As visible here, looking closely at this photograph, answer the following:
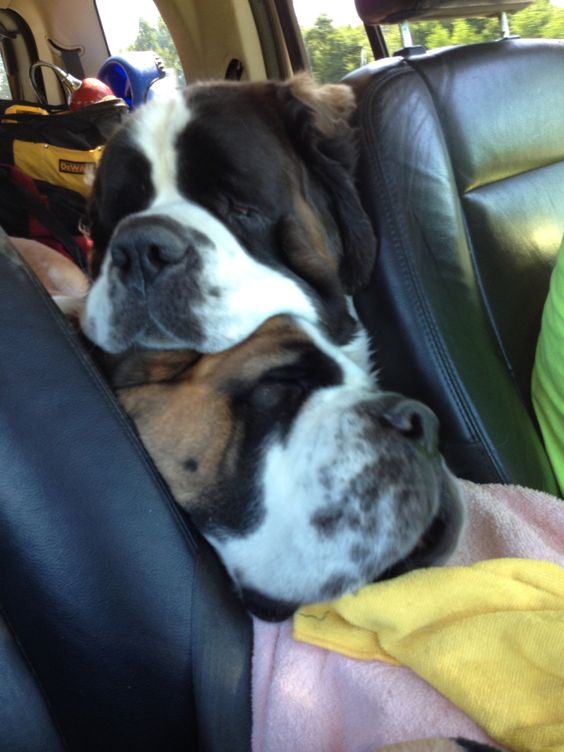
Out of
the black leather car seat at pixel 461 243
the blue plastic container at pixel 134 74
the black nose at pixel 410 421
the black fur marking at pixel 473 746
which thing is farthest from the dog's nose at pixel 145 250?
the blue plastic container at pixel 134 74

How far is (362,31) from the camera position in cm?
232

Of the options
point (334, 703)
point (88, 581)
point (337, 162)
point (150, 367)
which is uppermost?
point (337, 162)

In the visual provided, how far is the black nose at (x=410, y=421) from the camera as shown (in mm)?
899

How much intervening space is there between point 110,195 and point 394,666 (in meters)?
0.83

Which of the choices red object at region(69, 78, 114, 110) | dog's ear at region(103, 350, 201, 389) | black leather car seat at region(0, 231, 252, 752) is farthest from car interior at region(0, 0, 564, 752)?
red object at region(69, 78, 114, 110)

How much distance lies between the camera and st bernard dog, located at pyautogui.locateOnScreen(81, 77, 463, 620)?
86cm

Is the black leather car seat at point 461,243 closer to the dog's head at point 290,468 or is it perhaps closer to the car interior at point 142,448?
the car interior at point 142,448

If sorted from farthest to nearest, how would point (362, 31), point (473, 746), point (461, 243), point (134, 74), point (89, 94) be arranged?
1. point (134, 74)
2. point (89, 94)
3. point (362, 31)
4. point (461, 243)
5. point (473, 746)

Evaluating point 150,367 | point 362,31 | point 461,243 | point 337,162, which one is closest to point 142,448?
point 150,367

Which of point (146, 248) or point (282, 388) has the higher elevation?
point (146, 248)

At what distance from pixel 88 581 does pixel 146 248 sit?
1.40 ft

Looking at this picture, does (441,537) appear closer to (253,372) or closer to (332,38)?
(253,372)

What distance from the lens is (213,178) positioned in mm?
1069

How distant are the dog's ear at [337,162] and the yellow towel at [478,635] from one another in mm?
571
